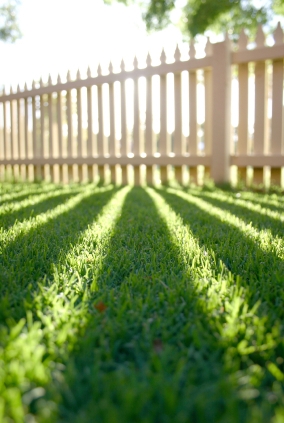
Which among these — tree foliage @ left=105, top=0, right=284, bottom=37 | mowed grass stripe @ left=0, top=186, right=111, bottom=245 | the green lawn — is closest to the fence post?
mowed grass stripe @ left=0, top=186, right=111, bottom=245

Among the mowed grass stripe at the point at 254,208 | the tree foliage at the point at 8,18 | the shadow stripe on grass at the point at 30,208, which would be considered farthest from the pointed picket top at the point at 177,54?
the tree foliage at the point at 8,18

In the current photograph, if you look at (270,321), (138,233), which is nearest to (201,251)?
(138,233)

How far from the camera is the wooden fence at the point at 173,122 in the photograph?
15.3 ft

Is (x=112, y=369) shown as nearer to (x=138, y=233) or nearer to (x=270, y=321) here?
(x=270, y=321)

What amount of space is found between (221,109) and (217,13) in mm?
3747

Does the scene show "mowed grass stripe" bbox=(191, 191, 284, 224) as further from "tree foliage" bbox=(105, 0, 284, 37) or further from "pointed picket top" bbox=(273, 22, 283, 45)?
"tree foliage" bbox=(105, 0, 284, 37)

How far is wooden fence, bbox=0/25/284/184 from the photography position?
4.66 meters

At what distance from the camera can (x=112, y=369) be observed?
3.21 ft

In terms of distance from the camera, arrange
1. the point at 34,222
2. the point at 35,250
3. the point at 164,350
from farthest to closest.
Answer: the point at 34,222 < the point at 35,250 < the point at 164,350

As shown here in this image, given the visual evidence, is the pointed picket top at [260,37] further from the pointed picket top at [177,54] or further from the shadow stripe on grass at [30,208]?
the shadow stripe on grass at [30,208]

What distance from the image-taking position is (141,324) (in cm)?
118

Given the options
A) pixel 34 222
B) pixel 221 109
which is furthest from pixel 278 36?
pixel 34 222

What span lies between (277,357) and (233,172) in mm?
4307

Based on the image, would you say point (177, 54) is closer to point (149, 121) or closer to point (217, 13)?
point (149, 121)
